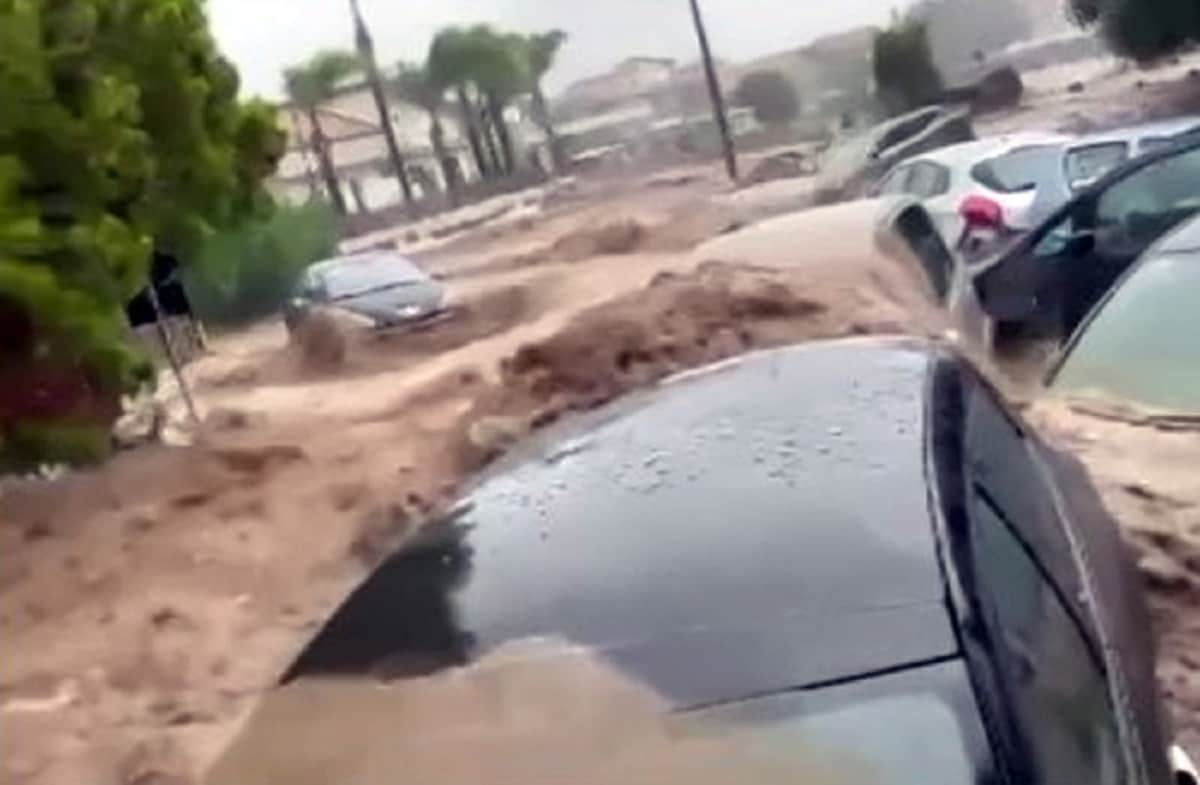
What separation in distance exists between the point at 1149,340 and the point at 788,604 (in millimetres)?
3594

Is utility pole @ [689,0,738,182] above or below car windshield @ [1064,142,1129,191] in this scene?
below

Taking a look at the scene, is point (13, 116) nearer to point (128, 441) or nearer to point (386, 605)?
point (128, 441)

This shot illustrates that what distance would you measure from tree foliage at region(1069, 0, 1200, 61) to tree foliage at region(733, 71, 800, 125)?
13.3 m

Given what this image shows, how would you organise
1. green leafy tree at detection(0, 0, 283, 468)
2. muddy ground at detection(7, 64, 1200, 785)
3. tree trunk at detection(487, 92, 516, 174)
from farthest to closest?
tree trunk at detection(487, 92, 516, 174) → green leafy tree at detection(0, 0, 283, 468) → muddy ground at detection(7, 64, 1200, 785)

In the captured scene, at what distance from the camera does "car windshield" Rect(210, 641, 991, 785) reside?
3.48 m

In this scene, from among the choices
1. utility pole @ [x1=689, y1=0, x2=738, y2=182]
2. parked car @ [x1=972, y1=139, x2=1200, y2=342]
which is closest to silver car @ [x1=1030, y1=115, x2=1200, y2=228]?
parked car @ [x1=972, y1=139, x2=1200, y2=342]

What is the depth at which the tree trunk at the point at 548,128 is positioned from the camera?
→ 5612cm

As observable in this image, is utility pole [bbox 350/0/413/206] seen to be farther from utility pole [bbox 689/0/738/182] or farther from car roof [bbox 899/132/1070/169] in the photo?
car roof [bbox 899/132/1070/169]

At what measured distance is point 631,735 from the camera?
3.58 meters

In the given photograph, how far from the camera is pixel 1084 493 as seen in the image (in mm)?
5242

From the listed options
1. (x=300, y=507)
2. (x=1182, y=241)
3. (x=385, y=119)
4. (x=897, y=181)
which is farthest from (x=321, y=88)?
(x=1182, y=241)

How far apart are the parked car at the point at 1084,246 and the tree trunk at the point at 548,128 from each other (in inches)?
1688

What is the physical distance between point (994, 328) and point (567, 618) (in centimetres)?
751

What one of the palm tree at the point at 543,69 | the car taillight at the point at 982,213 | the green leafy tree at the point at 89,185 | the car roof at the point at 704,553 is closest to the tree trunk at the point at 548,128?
the palm tree at the point at 543,69
